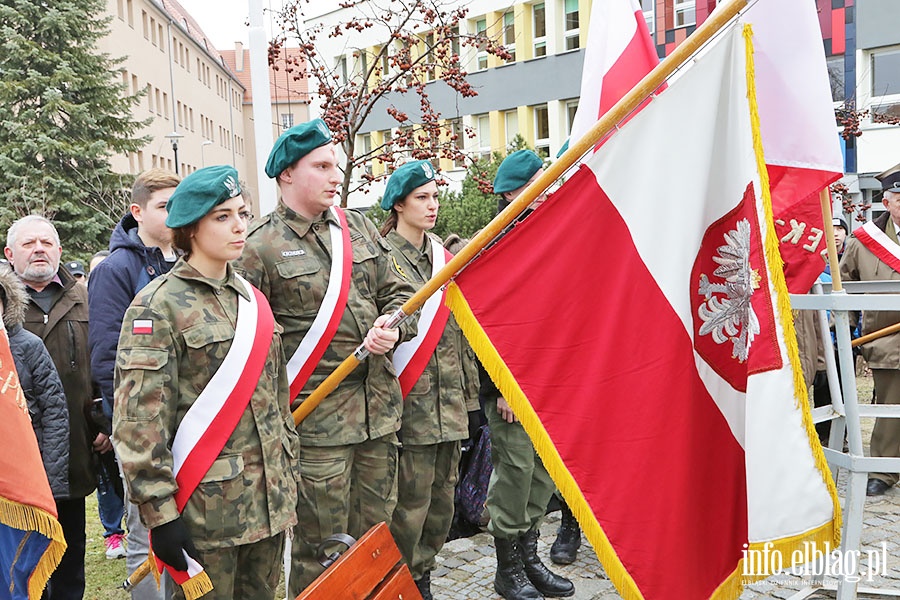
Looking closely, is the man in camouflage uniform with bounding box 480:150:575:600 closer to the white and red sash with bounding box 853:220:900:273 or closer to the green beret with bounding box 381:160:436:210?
the green beret with bounding box 381:160:436:210

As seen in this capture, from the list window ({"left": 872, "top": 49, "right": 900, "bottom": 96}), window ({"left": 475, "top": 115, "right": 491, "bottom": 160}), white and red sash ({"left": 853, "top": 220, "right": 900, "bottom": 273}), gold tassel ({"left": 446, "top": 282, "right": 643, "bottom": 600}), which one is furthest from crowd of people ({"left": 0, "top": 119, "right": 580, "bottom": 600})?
window ({"left": 475, "top": 115, "right": 491, "bottom": 160})

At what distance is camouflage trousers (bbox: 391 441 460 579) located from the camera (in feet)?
12.9

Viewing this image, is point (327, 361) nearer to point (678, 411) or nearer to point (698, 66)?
point (678, 411)

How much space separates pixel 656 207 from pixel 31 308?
3.04 metres

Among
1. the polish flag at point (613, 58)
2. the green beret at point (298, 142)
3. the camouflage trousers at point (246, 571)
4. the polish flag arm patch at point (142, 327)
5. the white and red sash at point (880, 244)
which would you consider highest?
the polish flag at point (613, 58)

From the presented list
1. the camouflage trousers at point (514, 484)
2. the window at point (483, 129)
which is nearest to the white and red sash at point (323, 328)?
the camouflage trousers at point (514, 484)

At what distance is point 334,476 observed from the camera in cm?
342

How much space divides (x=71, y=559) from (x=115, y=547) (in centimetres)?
137

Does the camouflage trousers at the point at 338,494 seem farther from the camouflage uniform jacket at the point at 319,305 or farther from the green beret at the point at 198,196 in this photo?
the green beret at the point at 198,196

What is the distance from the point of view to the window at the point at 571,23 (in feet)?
83.9

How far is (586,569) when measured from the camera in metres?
4.73

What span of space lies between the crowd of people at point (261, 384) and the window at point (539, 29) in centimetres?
2286

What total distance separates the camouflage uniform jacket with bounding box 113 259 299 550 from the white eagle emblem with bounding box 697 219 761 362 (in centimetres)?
144

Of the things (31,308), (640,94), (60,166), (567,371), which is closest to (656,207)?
(640,94)
